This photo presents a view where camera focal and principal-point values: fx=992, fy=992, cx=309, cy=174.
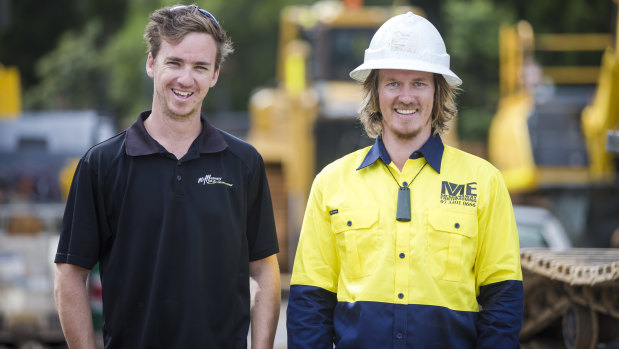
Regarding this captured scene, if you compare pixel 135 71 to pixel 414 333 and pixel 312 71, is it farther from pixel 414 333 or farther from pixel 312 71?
pixel 414 333

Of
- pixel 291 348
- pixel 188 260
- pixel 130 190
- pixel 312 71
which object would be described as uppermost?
pixel 312 71

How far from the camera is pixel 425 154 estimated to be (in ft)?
13.1

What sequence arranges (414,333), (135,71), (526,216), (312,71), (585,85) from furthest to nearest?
(135,71)
(585,85)
(312,71)
(526,216)
(414,333)

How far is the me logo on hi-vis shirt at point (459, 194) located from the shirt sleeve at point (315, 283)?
19.1 inches

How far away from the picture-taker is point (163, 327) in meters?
3.87

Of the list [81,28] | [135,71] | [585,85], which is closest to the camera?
[585,85]

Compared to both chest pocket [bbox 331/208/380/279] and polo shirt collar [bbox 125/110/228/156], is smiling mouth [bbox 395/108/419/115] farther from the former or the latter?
polo shirt collar [bbox 125/110/228/156]

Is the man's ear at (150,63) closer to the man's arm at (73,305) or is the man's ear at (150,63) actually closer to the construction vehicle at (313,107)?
the man's arm at (73,305)

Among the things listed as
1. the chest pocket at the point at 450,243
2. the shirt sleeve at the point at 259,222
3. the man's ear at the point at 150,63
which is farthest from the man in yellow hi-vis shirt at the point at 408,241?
the man's ear at the point at 150,63

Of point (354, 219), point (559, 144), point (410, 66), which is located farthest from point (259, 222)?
point (559, 144)

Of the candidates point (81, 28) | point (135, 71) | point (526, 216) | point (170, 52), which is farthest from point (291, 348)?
point (135, 71)

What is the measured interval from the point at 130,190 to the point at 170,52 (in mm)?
568

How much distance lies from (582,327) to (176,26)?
3.27m

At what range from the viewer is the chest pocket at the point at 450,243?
12.7ft
